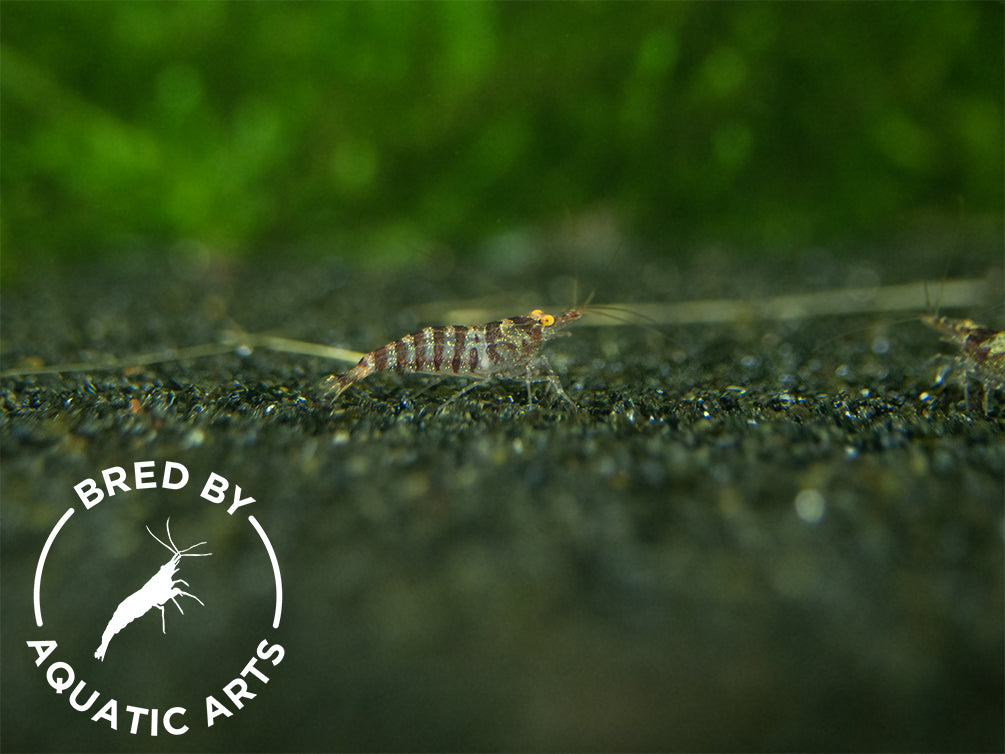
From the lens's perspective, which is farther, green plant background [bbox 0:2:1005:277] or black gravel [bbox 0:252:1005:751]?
green plant background [bbox 0:2:1005:277]

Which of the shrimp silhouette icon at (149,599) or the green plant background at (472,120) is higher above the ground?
the green plant background at (472,120)

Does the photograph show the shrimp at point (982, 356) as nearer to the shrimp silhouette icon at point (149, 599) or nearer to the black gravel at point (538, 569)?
the black gravel at point (538, 569)

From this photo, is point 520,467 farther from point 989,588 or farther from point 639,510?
point 989,588

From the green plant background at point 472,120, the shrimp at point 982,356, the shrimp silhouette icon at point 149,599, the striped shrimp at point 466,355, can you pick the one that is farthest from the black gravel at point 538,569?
the green plant background at point 472,120

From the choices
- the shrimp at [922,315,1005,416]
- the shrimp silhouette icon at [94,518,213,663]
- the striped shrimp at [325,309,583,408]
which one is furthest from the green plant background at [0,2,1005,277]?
Answer: the shrimp silhouette icon at [94,518,213,663]

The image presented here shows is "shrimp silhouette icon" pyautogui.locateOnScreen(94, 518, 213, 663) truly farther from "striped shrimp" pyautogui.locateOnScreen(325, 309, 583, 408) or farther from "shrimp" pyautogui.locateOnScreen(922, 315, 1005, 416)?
"shrimp" pyautogui.locateOnScreen(922, 315, 1005, 416)

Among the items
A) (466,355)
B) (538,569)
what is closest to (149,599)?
(538,569)
